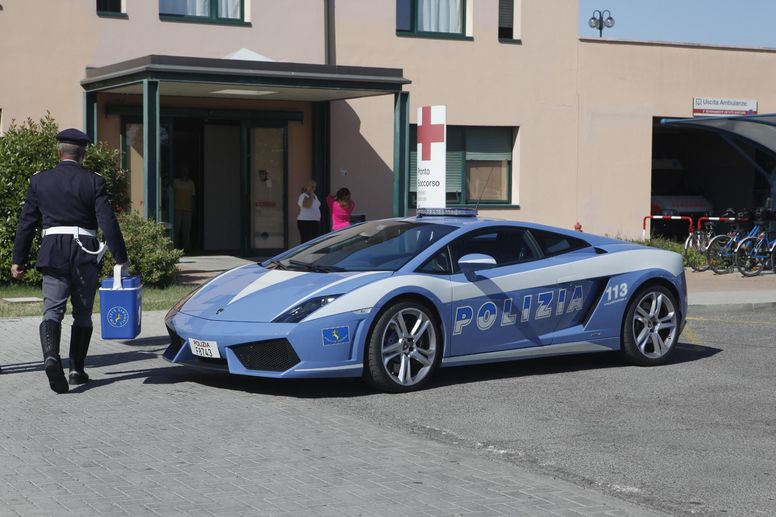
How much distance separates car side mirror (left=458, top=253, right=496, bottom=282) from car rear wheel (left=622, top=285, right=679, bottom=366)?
1.65 metres

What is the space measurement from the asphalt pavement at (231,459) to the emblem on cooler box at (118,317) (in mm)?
459

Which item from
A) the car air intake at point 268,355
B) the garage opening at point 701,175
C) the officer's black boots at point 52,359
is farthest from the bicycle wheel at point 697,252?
the officer's black boots at point 52,359

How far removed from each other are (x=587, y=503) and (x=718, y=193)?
28824 mm

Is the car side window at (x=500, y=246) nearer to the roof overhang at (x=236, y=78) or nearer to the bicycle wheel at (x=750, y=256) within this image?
the roof overhang at (x=236, y=78)

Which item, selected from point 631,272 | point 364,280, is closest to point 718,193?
point 631,272

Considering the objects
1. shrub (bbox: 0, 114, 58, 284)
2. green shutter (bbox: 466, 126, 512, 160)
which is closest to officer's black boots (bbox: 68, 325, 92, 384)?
shrub (bbox: 0, 114, 58, 284)

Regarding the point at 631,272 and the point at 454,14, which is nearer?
the point at 631,272

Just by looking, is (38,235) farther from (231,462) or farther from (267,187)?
(231,462)

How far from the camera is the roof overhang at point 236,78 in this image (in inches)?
703

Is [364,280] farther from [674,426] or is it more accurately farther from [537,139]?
[537,139]

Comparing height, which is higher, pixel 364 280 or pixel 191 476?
pixel 364 280

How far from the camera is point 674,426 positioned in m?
7.95

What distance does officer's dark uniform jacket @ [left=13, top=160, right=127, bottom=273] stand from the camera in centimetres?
872

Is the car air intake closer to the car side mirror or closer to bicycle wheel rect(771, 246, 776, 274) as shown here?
the car side mirror
